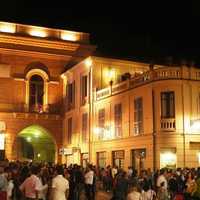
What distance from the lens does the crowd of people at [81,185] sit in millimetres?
14266

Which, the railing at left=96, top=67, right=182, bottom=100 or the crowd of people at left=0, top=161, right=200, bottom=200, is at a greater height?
the railing at left=96, top=67, right=182, bottom=100

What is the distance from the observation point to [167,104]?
26578 mm

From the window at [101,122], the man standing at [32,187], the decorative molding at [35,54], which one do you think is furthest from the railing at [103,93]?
the man standing at [32,187]

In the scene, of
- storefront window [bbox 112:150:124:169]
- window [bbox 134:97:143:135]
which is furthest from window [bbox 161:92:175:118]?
storefront window [bbox 112:150:124:169]

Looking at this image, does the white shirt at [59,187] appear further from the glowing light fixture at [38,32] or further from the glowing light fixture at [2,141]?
the glowing light fixture at [38,32]

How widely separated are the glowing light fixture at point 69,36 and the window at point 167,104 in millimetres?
17048

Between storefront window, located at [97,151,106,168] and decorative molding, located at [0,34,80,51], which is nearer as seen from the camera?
storefront window, located at [97,151,106,168]

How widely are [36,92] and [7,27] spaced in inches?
236

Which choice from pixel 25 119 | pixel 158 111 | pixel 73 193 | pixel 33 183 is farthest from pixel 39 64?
pixel 33 183

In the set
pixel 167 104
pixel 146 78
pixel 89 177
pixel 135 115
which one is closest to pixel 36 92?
pixel 135 115

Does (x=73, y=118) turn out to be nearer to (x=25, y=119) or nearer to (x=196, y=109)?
(x=25, y=119)

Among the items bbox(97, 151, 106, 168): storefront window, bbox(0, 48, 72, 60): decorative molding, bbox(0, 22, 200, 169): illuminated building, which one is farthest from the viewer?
bbox(0, 48, 72, 60): decorative molding

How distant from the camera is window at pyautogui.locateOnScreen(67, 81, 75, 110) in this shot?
125ft

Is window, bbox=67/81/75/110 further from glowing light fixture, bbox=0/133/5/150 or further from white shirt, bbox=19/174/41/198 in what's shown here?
white shirt, bbox=19/174/41/198
